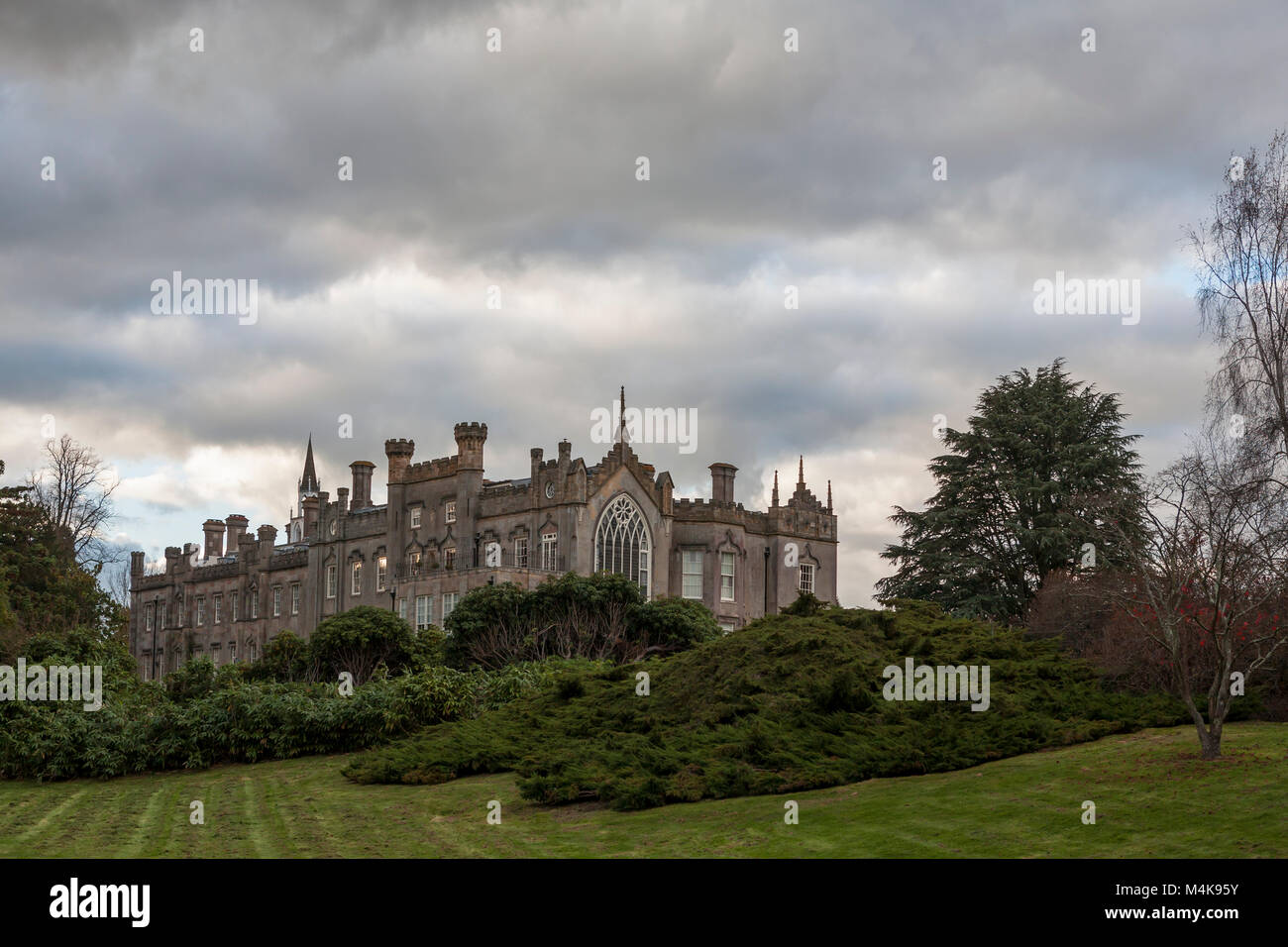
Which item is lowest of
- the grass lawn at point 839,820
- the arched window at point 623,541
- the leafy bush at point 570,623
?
the grass lawn at point 839,820

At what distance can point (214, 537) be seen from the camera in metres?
93.3

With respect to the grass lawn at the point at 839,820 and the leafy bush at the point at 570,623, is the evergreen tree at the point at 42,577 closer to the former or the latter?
the leafy bush at the point at 570,623

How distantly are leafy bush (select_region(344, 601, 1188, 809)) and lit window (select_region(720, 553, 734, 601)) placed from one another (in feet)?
112

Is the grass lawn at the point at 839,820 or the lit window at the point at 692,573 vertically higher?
the lit window at the point at 692,573

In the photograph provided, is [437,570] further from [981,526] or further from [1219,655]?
[1219,655]

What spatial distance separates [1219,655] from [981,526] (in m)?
29.3

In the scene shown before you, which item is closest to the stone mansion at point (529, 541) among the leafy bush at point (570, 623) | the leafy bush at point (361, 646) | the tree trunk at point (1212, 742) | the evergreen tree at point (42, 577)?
the leafy bush at point (570, 623)

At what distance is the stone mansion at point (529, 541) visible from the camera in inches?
2359

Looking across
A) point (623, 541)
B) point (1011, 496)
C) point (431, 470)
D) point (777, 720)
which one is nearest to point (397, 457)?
point (431, 470)

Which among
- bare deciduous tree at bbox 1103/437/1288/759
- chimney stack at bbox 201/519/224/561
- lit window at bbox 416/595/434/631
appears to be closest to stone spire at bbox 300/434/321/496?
A: chimney stack at bbox 201/519/224/561

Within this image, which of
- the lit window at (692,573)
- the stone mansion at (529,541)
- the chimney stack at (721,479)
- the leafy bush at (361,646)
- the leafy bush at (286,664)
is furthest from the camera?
the chimney stack at (721,479)

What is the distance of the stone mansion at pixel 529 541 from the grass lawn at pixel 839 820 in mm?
33716

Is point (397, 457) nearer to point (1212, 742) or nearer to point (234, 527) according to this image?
point (234, 527)
